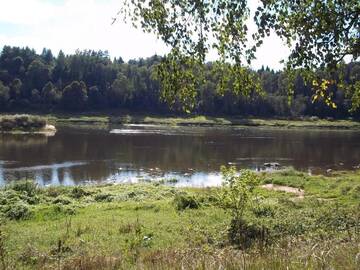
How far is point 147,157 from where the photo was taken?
63344 mm

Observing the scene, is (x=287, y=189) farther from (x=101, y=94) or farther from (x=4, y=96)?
(x=101, y=94)

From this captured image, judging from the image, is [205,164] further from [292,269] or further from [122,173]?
[292,269]

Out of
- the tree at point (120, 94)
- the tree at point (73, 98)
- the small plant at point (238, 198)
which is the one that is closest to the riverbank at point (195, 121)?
the tree at point (73, 98)

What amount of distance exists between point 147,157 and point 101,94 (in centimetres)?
12095

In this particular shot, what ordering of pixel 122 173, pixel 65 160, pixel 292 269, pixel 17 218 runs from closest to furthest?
pixel 292 269
pixel 17 218
pixel 122 173
pixel 65 160

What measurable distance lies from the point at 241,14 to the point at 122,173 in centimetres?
4405

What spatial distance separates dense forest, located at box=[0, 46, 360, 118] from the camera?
166 meters

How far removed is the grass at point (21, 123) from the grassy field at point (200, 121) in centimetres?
3472

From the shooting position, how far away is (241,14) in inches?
294

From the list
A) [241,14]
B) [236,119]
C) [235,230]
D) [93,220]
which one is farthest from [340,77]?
[236,119]

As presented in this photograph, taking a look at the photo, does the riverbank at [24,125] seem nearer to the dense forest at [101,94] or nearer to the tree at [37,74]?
the dense forest at [101,94]

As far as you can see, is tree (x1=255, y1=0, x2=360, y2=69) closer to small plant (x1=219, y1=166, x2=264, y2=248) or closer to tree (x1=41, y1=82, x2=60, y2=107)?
small plant (x1=219, y1=166, x2=264, y2=248)

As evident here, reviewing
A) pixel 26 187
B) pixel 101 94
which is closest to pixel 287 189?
pixel 26 187

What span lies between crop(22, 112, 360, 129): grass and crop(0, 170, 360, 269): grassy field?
370 feet
